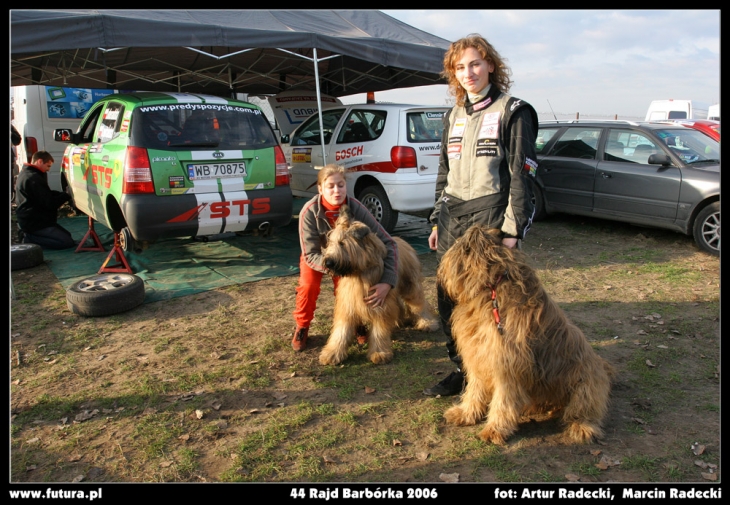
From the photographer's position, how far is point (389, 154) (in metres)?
7.24

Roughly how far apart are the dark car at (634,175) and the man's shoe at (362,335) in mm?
5159

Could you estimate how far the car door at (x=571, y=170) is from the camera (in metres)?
8.26

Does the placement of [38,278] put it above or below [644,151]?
below

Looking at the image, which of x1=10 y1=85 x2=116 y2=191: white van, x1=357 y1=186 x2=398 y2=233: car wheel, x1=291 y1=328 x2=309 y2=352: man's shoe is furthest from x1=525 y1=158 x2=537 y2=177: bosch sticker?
x1=10 y1=85 x2=116 y2=191: white van

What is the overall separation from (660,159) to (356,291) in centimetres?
549

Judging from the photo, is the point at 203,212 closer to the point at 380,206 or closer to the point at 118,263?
the point at 118,263

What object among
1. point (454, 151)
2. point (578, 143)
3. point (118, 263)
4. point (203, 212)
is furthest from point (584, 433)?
point (578, 143)

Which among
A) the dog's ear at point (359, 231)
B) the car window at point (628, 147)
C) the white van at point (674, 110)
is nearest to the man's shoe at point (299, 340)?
the dog's ear at point (359, 231)

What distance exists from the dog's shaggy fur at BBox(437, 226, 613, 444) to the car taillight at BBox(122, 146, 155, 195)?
3804 millimetres
